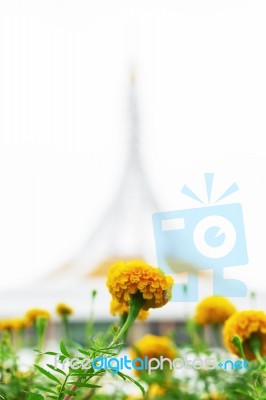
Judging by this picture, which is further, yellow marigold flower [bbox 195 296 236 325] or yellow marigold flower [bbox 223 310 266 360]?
yellow marigold flower [bbox 195 296 236 325]

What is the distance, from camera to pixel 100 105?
243cm

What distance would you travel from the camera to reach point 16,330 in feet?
2.13

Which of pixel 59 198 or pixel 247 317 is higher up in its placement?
pixel 59 198

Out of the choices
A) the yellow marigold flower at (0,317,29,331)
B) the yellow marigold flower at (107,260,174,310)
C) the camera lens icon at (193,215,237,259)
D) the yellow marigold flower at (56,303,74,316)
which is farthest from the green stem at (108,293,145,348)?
the yellow marigold flower at (0,317,29,331)

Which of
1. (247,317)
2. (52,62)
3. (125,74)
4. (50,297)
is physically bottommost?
(50,297)

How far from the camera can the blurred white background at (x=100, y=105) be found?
91 centimetres

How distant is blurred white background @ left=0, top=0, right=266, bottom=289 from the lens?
0.91 m

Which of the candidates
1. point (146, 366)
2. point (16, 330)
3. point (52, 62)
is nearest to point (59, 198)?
point (52, 62)

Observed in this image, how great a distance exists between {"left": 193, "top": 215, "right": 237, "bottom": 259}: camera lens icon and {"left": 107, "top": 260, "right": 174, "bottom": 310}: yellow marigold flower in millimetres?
96

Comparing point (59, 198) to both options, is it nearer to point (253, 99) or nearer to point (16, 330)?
point (253, 99)

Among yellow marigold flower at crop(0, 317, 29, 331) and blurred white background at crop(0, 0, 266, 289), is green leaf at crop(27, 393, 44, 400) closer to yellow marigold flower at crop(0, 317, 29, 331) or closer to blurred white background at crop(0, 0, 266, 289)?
blurred white background at crop(0, 0, 266, 289)

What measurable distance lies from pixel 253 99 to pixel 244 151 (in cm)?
9

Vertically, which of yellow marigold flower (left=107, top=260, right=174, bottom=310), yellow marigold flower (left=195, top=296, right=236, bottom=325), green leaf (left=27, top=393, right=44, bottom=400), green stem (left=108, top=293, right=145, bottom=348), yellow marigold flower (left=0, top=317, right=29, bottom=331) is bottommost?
yellow marigold flower (left=0, top=317, right=29, bottom=331)

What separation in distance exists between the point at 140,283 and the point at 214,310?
20 centimetres
